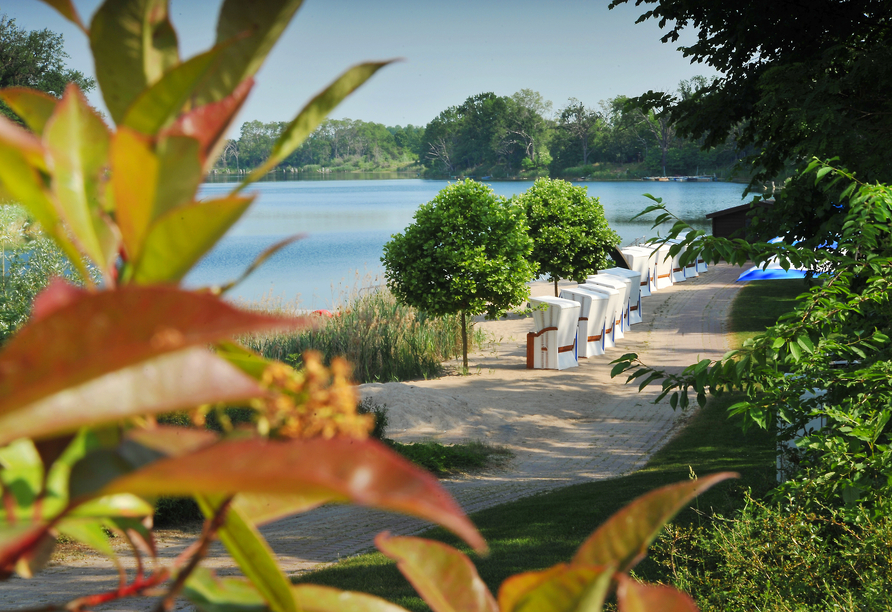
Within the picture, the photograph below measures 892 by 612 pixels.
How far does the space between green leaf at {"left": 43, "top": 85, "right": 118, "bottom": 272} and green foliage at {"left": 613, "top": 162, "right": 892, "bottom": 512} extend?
3.18 metres

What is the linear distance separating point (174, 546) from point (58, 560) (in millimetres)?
940

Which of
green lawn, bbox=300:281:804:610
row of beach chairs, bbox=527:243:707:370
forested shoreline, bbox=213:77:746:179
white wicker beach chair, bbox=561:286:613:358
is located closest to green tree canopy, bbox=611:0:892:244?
green lawn, bbox=300:281:804:610

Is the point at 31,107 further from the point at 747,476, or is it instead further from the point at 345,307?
the point at 345,307

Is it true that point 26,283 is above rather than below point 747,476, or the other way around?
above

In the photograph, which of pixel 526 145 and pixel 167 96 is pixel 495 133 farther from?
pixel 167 96

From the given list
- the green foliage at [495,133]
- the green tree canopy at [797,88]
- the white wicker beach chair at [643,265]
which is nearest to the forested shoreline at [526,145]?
the green foliage at [495,133]

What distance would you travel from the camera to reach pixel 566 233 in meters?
17.1

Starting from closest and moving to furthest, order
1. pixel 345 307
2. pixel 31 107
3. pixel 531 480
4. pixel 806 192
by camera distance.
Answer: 1. pixel 31 107
2. pixel 806 192
3. pixel 531 480
4. pixel 345 307

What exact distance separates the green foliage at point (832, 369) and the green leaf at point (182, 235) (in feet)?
10.4

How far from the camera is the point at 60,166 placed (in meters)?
0.42

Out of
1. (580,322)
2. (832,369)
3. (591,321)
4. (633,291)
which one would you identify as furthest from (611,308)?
(832,369)

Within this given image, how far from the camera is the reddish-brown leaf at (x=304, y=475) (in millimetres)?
269

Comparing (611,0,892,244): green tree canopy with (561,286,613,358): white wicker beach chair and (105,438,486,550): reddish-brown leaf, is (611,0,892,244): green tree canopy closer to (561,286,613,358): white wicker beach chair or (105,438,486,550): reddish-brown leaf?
(561,286,613,358): white wicker beach chair

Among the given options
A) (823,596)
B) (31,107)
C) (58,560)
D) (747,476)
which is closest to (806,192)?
(747,476)
